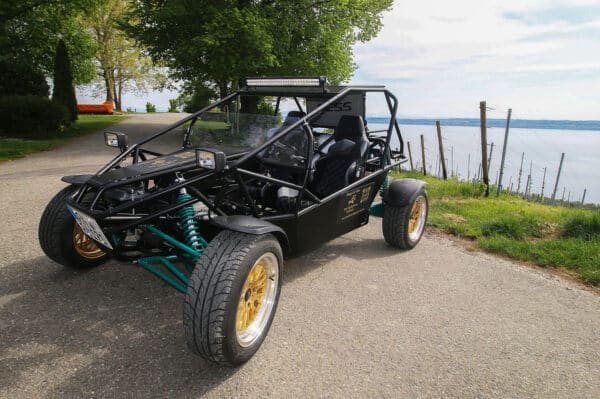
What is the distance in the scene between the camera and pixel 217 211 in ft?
9.18

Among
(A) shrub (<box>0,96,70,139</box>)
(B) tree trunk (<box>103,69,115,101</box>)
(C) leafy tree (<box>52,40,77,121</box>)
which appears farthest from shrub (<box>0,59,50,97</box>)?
(B) tree trunk (<box>103,69,115,101</box>)

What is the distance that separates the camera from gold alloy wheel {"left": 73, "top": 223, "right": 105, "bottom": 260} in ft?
11.6

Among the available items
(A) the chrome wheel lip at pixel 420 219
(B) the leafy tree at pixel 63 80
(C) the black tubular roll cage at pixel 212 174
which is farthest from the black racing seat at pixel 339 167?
(B) the leafy tree at pixel 63 80

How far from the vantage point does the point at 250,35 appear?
1244 cm

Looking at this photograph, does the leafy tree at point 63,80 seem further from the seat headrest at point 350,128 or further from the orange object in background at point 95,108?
the seat headrest at point 350,128

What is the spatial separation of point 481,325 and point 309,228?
1.55 metres

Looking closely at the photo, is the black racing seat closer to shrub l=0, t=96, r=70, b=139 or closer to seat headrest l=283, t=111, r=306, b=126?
seat headrest l=283, t=111, r=306, b=126

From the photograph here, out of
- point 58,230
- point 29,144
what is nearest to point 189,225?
point 58,230

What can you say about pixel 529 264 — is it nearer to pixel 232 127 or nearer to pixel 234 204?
pixel 234 204

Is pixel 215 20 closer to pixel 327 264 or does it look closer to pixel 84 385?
pixel 327 264

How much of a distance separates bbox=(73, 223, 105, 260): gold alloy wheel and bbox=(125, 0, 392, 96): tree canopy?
9754 millimetres

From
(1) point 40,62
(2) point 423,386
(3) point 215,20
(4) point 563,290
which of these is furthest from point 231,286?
(1) point 40,62

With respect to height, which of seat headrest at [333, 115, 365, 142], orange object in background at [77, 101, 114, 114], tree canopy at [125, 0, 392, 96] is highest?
tree canopy at [125, 0, 392, 96]

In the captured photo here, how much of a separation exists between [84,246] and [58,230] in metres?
0.35
